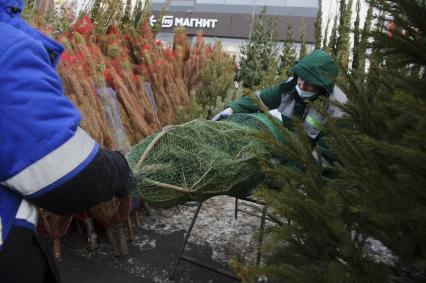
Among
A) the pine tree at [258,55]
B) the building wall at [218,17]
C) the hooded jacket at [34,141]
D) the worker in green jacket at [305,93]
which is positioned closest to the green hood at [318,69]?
the worker in green jacket at [305,93]

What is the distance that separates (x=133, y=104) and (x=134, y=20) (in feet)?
13.1

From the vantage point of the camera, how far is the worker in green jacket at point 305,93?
289cm

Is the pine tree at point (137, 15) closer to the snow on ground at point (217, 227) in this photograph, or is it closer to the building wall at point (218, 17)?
the snow on ground at point (217, 227)

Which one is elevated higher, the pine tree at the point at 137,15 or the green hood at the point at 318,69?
the pine tree at the point at 137,15

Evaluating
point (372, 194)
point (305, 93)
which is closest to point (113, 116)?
point (305, 93)

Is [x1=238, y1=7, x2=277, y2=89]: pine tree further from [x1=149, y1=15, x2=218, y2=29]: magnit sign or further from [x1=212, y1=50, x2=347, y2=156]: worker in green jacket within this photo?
[x1=149, y1=15, x2=218, y2=29]: magnit sign

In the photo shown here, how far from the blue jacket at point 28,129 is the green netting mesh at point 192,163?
1.04 m

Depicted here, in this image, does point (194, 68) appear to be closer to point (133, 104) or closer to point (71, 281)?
point (133, 104)

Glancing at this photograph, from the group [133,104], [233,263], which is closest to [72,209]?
[233,263]

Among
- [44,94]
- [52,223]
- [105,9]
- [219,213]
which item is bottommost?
[219,213]

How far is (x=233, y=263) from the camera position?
1201 mm

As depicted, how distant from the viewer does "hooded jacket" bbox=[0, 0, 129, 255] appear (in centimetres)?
108

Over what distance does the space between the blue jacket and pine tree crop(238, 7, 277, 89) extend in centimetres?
646

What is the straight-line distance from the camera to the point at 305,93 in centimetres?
315
